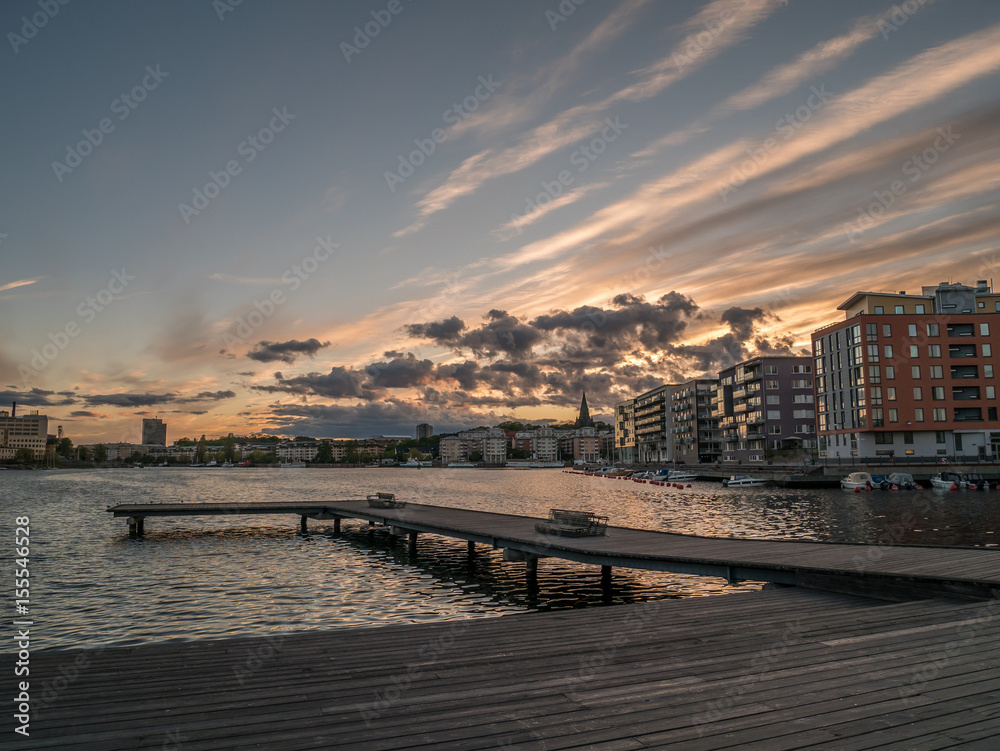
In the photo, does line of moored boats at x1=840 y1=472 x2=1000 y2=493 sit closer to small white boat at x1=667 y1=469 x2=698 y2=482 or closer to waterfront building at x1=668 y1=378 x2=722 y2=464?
small white boat at x1=667 y1=469 x2=698 y2=482

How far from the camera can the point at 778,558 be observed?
17.6 metres

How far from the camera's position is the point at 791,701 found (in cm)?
700

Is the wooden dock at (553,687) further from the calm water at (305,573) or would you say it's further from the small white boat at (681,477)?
the small white boat at (681,477)

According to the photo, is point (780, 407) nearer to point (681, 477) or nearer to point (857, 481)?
point (681, 477)

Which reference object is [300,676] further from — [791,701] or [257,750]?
[791,701]

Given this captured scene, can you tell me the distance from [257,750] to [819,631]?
9.02m

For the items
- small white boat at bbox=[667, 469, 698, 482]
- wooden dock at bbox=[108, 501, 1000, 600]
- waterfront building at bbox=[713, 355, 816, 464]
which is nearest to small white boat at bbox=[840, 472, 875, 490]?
small white boat at bbox=[667, 469, 698, 482]

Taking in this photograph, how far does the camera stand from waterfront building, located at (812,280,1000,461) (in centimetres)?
8656

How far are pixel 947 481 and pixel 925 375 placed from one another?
833 inches

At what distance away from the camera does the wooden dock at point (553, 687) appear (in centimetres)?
623

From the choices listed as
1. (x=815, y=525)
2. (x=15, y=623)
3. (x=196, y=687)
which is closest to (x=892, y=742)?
(x=196, y=687)

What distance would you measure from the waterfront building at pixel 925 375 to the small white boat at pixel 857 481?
1434 cm

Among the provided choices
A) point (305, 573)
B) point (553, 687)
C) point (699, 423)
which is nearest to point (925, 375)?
point (699, 423)

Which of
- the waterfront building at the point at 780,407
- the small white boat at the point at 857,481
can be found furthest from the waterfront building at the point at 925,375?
the waterfront building at the point at 780,407
